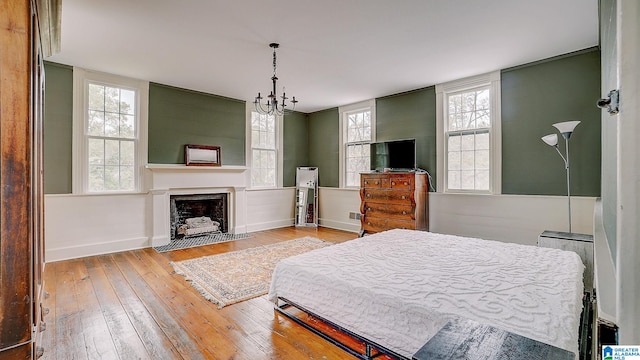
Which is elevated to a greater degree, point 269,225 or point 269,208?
point 269,208

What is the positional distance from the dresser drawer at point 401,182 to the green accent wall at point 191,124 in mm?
3065

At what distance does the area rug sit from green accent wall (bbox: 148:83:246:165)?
2.08 meters

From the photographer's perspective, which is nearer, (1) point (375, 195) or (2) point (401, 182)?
(2) point (401, 182)

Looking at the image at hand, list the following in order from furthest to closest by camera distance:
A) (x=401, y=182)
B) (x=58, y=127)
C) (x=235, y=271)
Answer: (x=401, y=182)
(x=58, y=127)
(x=235, y=271)

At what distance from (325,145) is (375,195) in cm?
219

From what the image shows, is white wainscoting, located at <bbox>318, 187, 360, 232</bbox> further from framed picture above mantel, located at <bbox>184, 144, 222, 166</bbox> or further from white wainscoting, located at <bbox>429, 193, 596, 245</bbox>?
framed picture above mantel, located at <bbox>184, 144, 222, 166</bbox>

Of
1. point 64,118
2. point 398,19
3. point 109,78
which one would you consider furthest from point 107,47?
point 398,19

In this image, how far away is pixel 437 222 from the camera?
15.8 feet

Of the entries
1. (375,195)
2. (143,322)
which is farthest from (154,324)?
(375,195)

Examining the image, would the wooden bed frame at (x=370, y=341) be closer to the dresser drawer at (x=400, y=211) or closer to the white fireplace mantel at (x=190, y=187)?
the dresser drawer at (x=400, y=211)

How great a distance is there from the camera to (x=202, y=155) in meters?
5.43

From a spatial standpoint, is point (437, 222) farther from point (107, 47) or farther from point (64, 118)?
point (64, 118)

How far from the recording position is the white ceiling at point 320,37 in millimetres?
2674

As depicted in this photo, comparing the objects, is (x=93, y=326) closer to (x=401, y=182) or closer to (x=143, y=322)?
(x=143, y=322)
